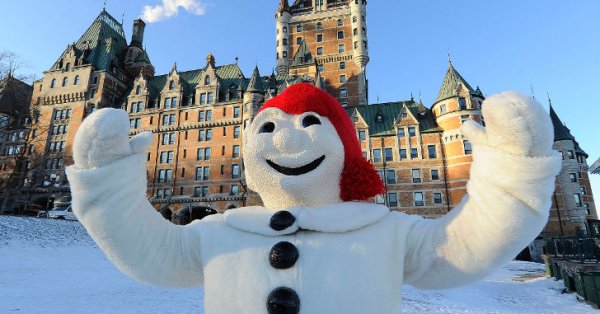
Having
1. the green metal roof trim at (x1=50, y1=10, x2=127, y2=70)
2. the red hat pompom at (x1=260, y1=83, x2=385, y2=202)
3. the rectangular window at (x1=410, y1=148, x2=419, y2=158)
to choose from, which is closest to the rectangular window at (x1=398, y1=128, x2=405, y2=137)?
the rectangular window at (x1=410, y1=148, x2=419, y2=158)

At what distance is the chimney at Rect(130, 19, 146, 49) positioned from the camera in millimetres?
50963

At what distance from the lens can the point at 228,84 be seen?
4159cm

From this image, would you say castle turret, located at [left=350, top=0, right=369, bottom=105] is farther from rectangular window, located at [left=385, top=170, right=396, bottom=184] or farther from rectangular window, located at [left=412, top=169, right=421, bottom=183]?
rectangular window, located at [left=412, top=169, right=421, bottom=183]

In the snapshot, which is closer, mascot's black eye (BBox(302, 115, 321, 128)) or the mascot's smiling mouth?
the mascot's smiling mouth

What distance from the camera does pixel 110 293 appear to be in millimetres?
9844

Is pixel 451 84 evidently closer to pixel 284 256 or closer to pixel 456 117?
pixel 456 117

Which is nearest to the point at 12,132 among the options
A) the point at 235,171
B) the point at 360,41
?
the point at 235,171

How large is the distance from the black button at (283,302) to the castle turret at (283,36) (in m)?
43.4

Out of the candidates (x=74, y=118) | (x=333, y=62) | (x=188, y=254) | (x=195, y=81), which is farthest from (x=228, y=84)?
(x=188, y=254)

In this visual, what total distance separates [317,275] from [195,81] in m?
44.7

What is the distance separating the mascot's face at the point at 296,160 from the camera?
246cm

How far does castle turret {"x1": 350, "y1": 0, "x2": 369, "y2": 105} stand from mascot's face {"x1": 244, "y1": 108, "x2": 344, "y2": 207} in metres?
37.2

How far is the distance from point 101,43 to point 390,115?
40931mm

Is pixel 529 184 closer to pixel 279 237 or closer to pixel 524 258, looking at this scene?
pixel 279 237
